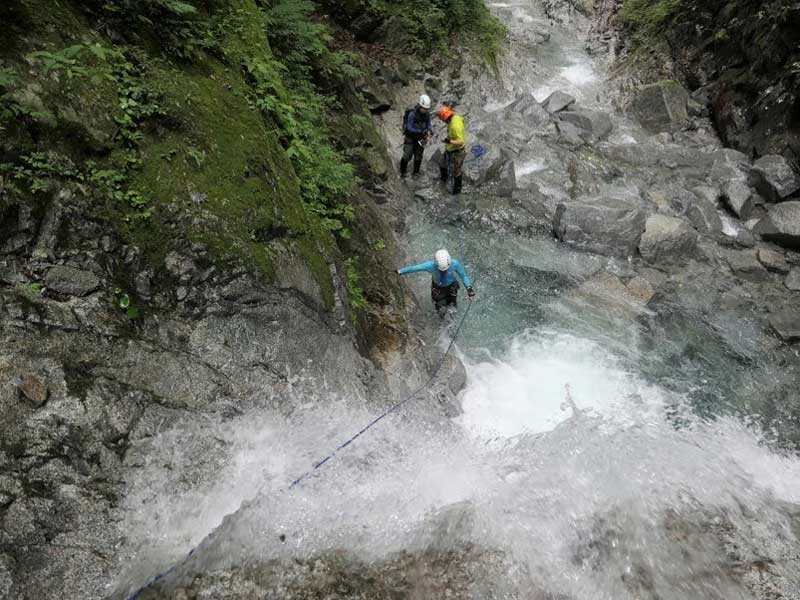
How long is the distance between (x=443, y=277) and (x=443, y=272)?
0.12 metres

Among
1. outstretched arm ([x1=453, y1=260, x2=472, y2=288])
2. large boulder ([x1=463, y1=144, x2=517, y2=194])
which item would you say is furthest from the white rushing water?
large boulder ([x1=463, y1=144, x2=517, y2=194])

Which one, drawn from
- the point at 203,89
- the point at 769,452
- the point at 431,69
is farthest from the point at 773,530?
the point at 431,69

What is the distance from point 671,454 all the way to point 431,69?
13.7 m

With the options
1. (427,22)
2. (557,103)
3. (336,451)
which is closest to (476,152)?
(557,103)

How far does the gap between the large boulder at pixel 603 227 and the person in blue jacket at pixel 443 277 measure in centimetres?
387

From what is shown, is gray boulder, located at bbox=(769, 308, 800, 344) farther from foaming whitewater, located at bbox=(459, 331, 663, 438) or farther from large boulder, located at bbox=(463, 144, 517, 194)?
large boulder, located at bbox=(463, 144, 517, 194)

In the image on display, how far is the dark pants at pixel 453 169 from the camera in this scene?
11.7 m

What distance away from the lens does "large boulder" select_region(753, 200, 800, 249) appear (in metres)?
11.1

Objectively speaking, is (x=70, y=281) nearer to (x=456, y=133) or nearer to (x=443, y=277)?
(x=443, y=277)

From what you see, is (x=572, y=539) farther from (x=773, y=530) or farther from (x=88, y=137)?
(x=88, y=137)

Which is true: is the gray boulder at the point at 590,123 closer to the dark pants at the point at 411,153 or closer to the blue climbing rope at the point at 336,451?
the dark pants at the point at 411,153

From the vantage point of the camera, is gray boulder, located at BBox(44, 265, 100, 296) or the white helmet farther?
the white helmet

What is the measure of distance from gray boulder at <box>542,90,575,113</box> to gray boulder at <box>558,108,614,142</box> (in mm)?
377

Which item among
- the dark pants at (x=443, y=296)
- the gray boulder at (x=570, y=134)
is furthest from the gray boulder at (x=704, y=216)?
the dark pants at (x=443, y=296)
